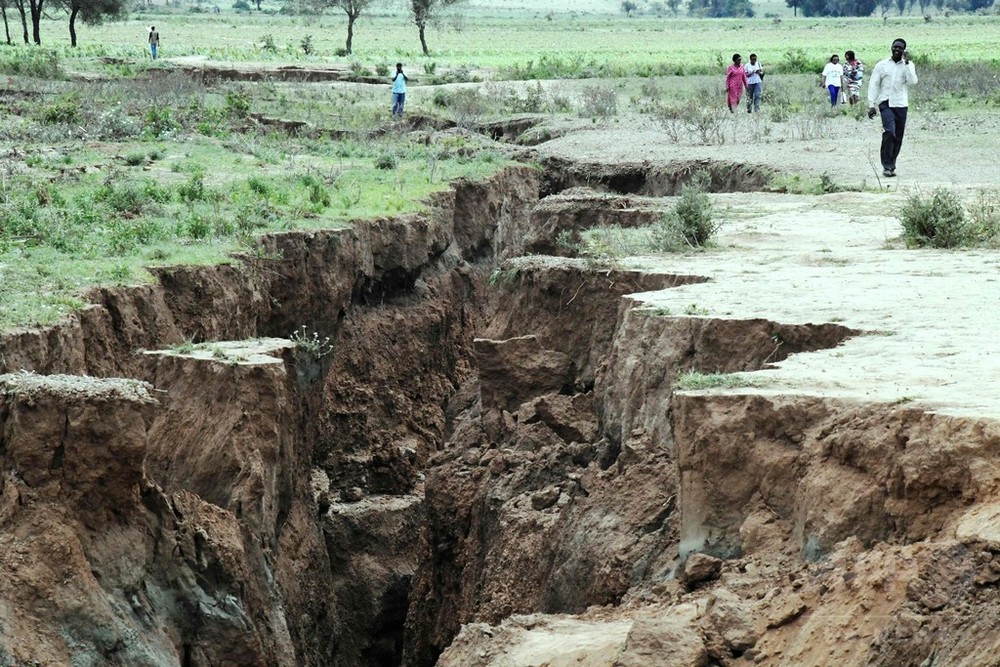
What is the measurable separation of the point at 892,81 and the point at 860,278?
21.8ft

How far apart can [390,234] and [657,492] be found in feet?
27.6

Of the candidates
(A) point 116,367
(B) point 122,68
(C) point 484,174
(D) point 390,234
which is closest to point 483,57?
(B) point 122,68

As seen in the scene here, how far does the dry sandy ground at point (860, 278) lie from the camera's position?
9.20 m

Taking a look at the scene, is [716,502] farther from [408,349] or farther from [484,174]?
[484,174]

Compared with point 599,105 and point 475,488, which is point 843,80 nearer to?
point 599,105

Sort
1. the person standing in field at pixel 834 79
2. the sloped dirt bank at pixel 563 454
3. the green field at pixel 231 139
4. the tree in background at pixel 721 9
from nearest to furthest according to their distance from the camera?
1. the sloped dirt bank at pixel 563 454
2. the green field at pixel 231 139
3. the person standing in field at pixel 834 79
4. the tree in background at pixel 721 9

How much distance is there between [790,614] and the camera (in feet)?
24.0

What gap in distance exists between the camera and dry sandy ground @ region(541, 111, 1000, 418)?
30.2 feet

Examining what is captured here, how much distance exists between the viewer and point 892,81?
19.2 meters

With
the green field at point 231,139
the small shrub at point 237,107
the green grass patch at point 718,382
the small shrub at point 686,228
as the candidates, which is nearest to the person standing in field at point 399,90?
the green field at point 231,139

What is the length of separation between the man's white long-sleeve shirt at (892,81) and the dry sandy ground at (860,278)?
3.89 ft

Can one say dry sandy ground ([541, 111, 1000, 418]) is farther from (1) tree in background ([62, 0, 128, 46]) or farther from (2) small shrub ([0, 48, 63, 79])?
(1) tree in background ([62, 0, 128, 46])

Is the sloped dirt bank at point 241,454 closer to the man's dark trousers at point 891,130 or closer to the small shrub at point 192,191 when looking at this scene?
the small shrub at point 192,191

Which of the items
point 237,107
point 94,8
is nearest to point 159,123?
point 237,107
